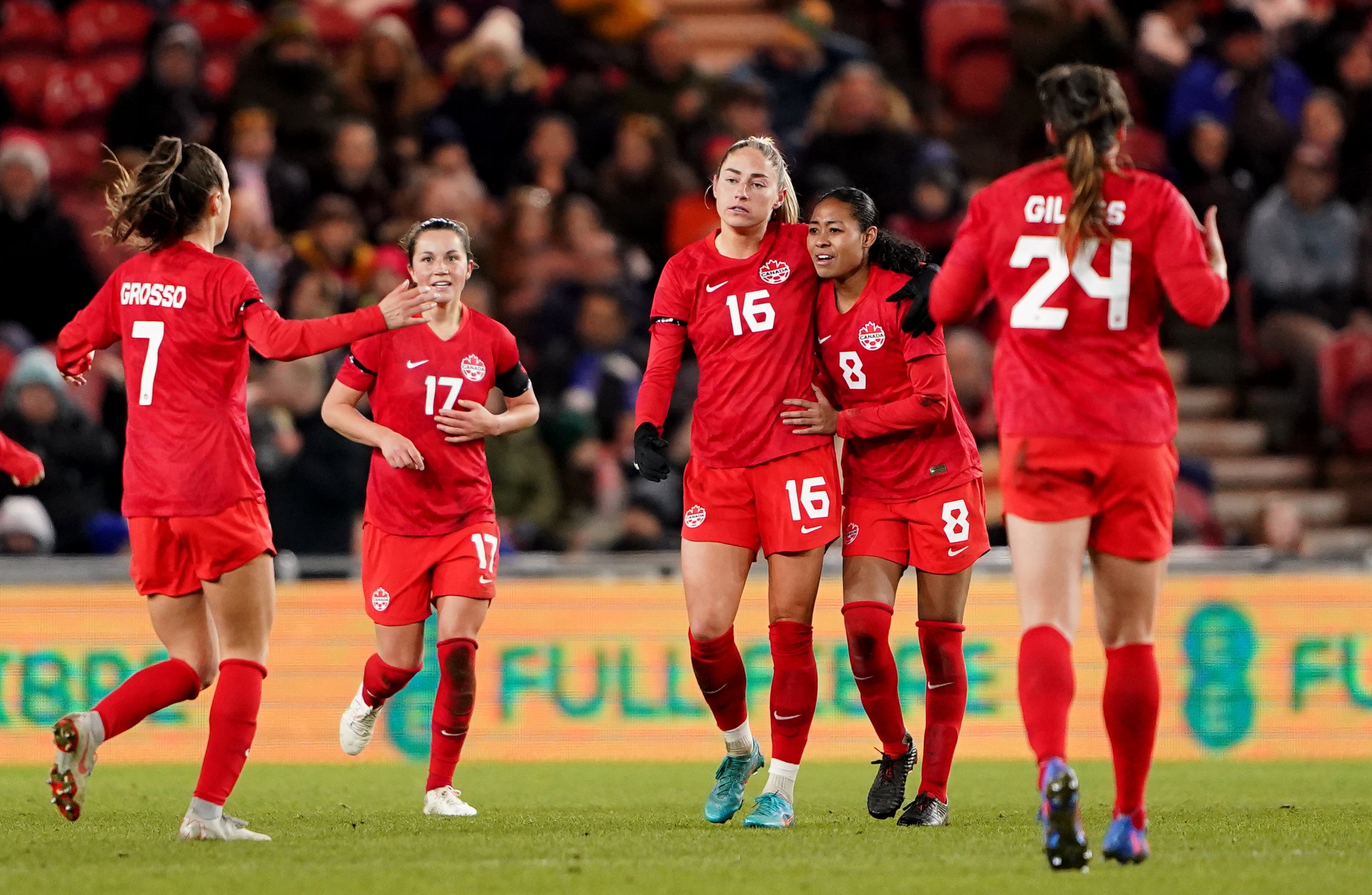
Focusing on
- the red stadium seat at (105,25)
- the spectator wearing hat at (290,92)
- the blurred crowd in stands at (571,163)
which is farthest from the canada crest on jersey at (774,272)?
the red stadium seat at (105,25)

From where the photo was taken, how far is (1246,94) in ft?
47.8

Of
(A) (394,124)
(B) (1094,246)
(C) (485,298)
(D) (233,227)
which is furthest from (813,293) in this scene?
(A) (394,124)

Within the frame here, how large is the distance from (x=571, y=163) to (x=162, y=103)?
9.34ft

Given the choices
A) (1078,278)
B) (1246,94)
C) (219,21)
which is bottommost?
(1078,278)

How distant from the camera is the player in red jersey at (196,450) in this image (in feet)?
20.7

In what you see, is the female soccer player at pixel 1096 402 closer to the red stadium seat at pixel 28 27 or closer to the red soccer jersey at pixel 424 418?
the red soccer jersey at pixel 424 418

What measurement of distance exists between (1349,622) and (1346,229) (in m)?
4.42

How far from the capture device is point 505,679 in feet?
33.4

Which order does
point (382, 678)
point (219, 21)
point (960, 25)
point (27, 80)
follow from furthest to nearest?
point (960, 25) → point (219, 21) → point (27, 80) → point (382, 678)

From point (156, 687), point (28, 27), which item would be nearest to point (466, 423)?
point (156, 687)

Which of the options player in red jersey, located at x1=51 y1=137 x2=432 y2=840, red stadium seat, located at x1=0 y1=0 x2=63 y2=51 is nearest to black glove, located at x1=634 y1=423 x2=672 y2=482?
player in red jersey, located at x1=51 y1=137 x2=432 y2=840

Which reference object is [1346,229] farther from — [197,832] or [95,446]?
[197,832]

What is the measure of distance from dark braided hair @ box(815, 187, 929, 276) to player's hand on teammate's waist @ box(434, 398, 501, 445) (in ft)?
4.91

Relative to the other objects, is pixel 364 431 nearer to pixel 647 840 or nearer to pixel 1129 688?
pixel 647 840
